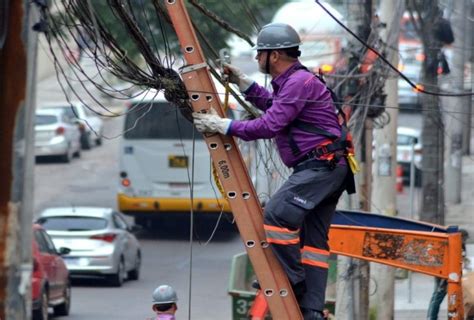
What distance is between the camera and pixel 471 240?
16.8 m

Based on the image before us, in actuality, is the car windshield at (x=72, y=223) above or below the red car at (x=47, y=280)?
above

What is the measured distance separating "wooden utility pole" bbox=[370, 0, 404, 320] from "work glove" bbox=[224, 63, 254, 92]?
7.52m

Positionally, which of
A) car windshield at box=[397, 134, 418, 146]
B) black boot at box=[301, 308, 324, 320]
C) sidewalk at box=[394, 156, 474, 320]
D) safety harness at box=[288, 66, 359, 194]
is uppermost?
car windshield at box=[397, 134, 418, 146]

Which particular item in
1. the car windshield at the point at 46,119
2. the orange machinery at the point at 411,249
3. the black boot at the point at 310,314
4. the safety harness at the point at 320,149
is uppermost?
the car windshield at the point at 46,119

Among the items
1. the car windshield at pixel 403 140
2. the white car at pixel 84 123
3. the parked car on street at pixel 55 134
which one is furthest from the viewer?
the white car at pixel 84 123

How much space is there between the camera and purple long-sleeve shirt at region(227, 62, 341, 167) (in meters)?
7.15

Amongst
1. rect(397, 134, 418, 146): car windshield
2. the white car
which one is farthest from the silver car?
the white car

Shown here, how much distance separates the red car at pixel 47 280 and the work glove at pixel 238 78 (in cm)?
974

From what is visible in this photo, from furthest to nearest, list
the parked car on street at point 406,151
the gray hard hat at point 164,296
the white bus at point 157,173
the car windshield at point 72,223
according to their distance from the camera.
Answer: the parked car on street at point 406,151 < the white bus at point 157,173 < the car windshield at point 72,223 < the gray hard hat at point 164,296

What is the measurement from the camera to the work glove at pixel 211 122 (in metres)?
7.20

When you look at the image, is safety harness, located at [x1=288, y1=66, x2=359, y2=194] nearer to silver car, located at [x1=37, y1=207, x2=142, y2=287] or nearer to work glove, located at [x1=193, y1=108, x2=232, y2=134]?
work glove, located at [x1=193, y1=108, x2=232, y2=134]

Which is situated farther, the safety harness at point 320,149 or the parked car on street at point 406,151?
the parked car on street at point 406,151

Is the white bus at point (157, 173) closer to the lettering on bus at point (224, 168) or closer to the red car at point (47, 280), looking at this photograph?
the red car at point (47, 280)

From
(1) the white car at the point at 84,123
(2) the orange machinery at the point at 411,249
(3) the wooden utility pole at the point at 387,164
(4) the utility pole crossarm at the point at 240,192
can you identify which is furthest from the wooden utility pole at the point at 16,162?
(1) the white car at the point at 84,123
